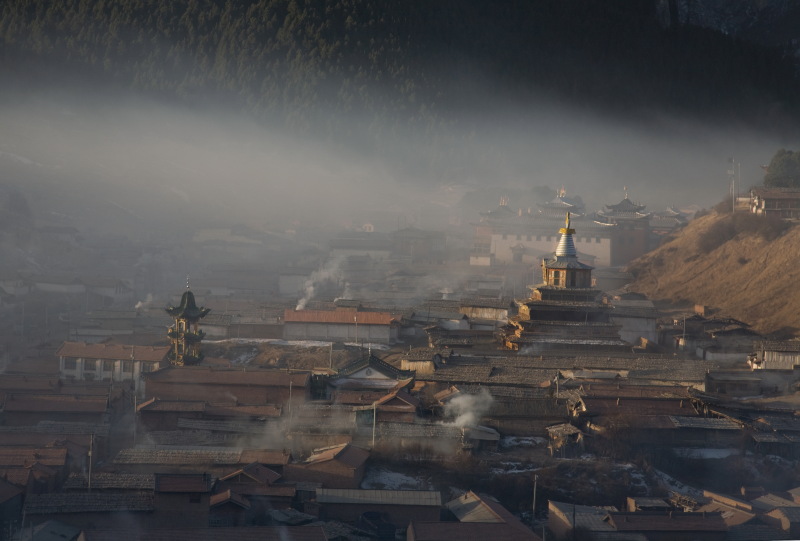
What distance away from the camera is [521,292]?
973 inches

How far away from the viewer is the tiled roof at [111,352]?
15.7 meters

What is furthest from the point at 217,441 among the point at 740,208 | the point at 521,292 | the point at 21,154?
the point at 21,154

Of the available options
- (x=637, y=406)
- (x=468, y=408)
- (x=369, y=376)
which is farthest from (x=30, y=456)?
(x=637, y=406)

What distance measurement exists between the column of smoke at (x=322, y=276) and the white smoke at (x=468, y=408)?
10.1 metres

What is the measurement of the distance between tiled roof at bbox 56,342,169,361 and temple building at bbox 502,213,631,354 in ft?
16.8

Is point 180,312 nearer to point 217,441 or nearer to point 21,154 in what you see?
point 217,441

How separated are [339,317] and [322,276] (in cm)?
671

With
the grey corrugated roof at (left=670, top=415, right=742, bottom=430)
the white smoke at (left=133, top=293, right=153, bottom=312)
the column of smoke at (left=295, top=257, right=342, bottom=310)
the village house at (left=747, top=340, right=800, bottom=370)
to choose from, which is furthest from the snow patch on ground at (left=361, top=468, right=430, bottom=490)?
the column of smoke at (left=295, top=257, right=342, bottom=310)

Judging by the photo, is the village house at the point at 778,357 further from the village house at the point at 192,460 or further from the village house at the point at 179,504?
the village house at the point at 179,504

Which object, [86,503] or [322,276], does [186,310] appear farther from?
[322,276]

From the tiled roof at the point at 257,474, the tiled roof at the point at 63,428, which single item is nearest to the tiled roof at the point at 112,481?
the tiled roof at the point at 257,474

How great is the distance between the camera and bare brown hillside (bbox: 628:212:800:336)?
19.8 metres

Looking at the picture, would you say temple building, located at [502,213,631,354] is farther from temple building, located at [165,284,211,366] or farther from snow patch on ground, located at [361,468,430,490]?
snow patch on ground, located at [361,468,430,490]

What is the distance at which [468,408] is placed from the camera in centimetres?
1308
